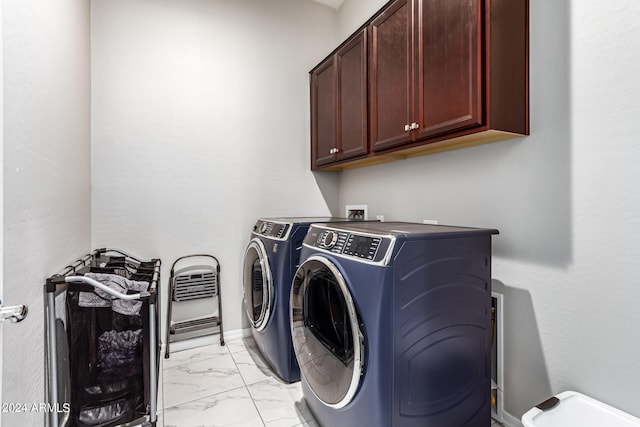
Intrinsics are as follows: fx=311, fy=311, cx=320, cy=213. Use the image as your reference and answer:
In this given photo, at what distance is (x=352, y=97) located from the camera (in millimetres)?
2314

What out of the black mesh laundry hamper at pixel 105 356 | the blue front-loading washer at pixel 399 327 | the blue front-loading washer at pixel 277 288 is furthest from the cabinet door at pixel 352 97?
the black mesh laundry hamper at pixel 105 356

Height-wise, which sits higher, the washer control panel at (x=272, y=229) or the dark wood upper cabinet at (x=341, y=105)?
the dark wood upper cabinet at (x=341, y=105)

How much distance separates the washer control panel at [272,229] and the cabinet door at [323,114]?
80cm

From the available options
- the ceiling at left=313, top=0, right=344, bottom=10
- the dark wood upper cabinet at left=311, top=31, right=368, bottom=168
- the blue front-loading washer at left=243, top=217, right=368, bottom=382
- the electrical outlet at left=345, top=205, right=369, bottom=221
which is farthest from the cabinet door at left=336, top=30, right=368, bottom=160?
the ceiling at left=313, top=0, right=344, bottom=10

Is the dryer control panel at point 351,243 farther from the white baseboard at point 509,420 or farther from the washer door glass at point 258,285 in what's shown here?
the white baseboard at point 509,420

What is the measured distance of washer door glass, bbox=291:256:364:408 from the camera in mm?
1222

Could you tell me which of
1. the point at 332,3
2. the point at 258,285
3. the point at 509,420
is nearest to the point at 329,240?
the point at 258,285

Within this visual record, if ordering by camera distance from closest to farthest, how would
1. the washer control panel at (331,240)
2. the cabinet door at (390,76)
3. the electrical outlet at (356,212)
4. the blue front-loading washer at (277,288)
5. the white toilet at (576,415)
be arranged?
the white toilet at (576,415)
the washer control panel at (331,240)
the cabinet door at (390,76)
the blue front-loading washer at (277,288)
the electrical outlet at (356,212)

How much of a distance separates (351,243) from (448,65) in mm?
1019

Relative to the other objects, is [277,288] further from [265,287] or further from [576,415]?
[576,415]

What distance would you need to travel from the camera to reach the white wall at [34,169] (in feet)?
3.18

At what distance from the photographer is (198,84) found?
249 cm

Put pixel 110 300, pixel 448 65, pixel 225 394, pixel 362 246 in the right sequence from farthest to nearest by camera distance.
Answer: pixel 225 394 → pixel 448 65 → pixel 110 300 → pixel 362 246

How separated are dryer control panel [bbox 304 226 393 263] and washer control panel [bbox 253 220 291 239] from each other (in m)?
0.38
